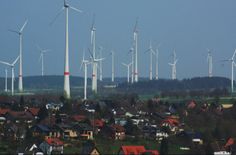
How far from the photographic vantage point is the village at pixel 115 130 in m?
32.8

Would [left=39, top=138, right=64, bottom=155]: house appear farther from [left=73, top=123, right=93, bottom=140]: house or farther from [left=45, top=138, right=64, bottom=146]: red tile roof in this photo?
[left=73, top=123, right=93, bottom=140]: house

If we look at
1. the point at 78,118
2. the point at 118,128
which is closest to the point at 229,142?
the point at 118,128

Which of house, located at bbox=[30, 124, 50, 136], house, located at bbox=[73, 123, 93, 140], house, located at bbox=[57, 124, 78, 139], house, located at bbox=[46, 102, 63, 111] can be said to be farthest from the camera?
house, located at bbox=[46, 102, 63, 111]

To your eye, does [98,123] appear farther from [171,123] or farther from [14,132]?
[14,132]

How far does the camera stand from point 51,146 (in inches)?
1291

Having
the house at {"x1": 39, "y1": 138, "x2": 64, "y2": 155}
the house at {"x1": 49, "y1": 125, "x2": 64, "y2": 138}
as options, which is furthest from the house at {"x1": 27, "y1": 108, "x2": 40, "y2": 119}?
the house at {"x1": 39, "y1": 138, "x2": 64, "y2": 155}

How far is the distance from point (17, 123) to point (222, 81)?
73.0 m

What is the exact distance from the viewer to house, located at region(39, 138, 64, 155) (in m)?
32.1

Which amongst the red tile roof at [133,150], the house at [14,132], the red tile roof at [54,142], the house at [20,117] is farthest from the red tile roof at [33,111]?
the red tile roof at [133,150]

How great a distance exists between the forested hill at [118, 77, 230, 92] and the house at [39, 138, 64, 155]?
62.2m

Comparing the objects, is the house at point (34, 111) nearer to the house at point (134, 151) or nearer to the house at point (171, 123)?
the house at point (171, 123)

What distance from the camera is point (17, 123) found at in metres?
40.6

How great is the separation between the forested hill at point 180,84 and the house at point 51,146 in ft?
204

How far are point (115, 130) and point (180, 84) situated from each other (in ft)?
219
